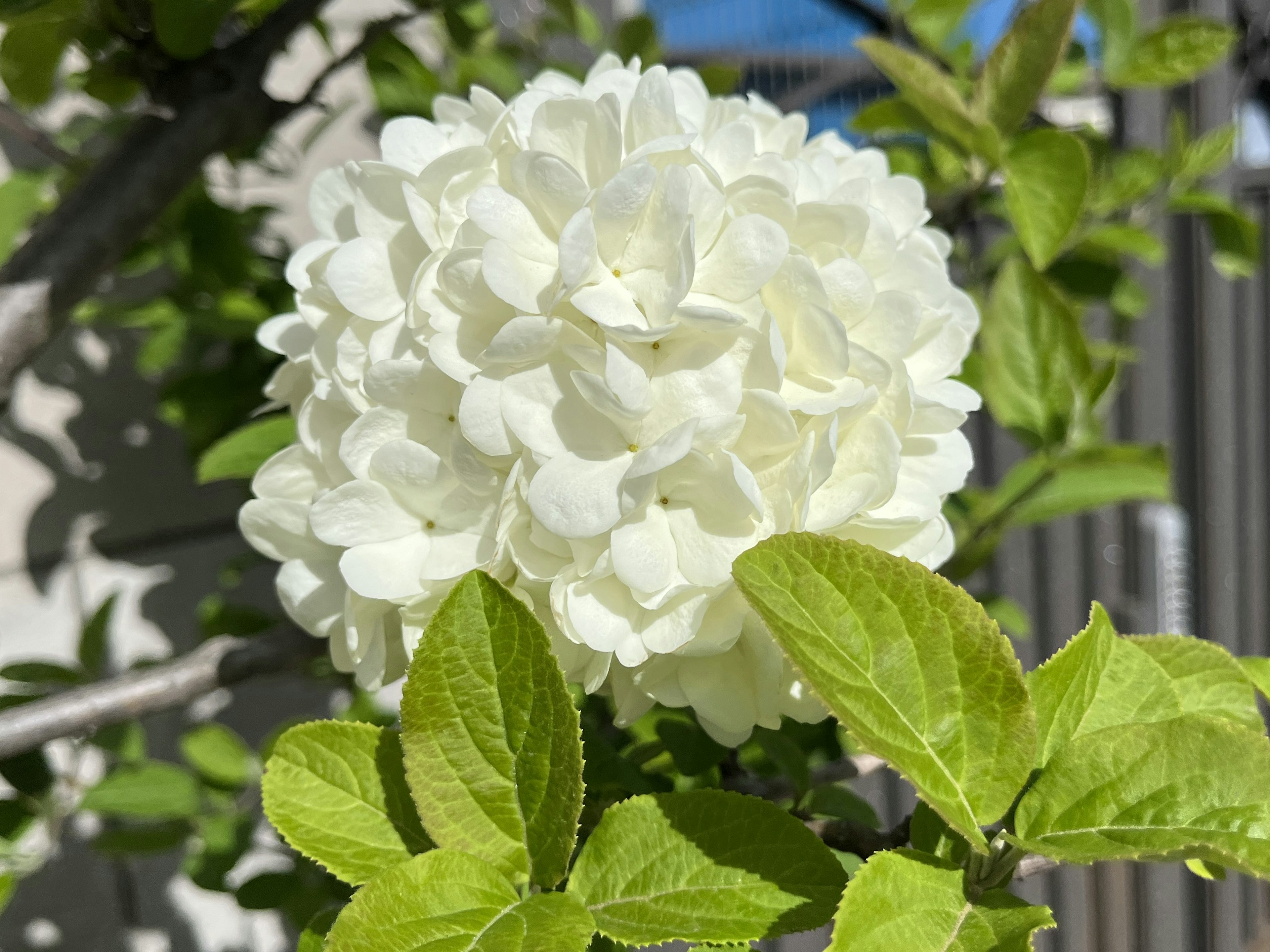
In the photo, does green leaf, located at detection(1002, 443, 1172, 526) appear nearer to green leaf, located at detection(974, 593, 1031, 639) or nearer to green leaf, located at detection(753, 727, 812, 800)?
green leaf, located at detection(974, 593, 1031, 639)

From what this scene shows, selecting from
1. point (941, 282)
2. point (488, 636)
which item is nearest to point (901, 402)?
point (941, 282)

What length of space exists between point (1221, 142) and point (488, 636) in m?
0.95

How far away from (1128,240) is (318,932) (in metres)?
0.76

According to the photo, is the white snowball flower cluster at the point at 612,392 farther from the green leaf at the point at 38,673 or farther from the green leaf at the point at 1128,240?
the green leaf at the point at 1128,240

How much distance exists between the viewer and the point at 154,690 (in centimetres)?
40

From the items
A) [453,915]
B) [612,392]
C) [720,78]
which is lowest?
[453,915]

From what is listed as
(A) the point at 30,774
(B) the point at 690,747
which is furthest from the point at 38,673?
(B) the point at 690,747

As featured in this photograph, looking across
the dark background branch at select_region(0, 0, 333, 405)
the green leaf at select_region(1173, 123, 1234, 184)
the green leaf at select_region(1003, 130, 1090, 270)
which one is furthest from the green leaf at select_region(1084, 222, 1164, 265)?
the dark background branch at select_region(0, 0, 333, 405)

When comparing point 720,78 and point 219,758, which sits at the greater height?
point 720,78

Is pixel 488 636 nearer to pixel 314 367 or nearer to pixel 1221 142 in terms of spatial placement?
pixel 314 367

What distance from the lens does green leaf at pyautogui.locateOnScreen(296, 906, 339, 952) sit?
28 centimetres

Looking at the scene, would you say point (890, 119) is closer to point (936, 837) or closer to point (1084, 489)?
point (1084, 489)

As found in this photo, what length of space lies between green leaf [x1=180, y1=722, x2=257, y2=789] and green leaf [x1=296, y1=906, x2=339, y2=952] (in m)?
0.43

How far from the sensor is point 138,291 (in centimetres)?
77
